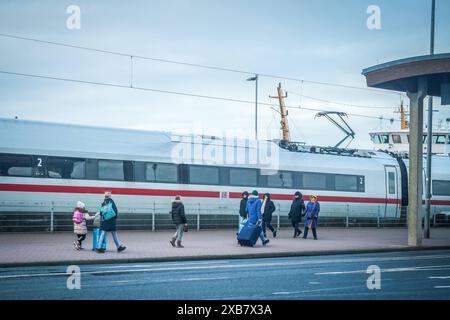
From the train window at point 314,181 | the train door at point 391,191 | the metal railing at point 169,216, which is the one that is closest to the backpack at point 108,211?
the metal railing at point 169,216

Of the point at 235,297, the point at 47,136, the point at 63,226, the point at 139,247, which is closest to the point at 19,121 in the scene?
the point at 47,136

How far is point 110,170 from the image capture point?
27.2 metres

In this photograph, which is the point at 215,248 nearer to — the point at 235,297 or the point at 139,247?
the point at 139,247

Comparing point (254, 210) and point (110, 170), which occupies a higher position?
point (110, 170)

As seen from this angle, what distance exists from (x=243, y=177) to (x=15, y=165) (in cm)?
1076

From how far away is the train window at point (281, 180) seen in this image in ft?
106

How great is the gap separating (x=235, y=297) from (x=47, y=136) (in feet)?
55.4

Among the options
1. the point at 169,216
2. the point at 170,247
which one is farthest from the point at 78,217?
the point at 169,216

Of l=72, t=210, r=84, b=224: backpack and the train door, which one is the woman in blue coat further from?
the train door

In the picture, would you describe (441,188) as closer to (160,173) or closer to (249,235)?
A: (160,173)

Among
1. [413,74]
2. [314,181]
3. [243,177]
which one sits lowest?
[314,181]

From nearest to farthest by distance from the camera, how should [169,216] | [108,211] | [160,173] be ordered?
1. [108,211]
2. [160,173]
3. [169,216]

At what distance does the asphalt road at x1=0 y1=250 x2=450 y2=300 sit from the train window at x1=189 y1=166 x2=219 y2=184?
11084 millimetres
